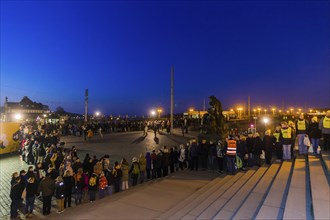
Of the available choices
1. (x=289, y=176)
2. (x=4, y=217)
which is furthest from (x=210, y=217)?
(x=4, y=217)

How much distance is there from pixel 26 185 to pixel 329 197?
29.0ft

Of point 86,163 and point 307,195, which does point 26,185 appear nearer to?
point 86,163

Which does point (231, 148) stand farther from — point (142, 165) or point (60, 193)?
point (60, 193)

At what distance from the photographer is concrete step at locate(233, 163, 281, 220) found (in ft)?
20.0

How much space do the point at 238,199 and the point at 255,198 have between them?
485 millimetres

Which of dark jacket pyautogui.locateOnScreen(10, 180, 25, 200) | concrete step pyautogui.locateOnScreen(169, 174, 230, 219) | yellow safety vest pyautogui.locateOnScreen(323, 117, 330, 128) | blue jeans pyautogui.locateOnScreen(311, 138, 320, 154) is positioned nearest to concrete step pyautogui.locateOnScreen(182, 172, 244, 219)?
concrete step pyautogui.locateOnScreen(169, 174, 230, 219)

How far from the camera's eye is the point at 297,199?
618 centimetres

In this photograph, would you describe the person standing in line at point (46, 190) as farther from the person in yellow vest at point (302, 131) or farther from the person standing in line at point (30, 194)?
the person in yellow vest at point (302, 131)

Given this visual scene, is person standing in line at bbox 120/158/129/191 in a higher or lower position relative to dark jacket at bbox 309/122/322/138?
lower

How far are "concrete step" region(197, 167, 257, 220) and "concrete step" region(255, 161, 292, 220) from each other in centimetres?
122

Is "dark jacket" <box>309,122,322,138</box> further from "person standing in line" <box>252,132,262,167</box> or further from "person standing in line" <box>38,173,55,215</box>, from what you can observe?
"person standing in line" <box>38,173,55,215</box>

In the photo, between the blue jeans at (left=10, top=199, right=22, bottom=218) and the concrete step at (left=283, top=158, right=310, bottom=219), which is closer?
the concrete step at (left=283, top=158, right=310, bottom=219)

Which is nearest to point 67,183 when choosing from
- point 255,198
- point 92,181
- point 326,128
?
point 92,181

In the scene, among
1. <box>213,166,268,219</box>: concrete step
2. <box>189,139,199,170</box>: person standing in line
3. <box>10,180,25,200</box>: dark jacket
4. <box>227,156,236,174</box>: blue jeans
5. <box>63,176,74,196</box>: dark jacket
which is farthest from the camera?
<box>189,139,199,170</box>: person standing in line
